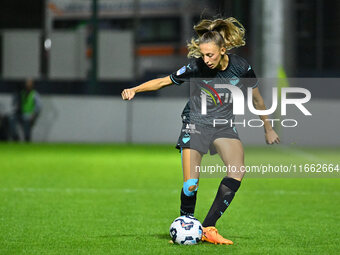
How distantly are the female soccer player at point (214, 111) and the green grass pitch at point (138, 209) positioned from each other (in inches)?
20.0

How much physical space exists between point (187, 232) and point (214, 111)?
1.04m

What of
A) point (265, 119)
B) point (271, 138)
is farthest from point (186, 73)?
point (271, 138)

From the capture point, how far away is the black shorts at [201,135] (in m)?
7.01

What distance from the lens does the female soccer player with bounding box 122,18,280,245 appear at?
22.3 ft

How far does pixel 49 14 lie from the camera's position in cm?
2939


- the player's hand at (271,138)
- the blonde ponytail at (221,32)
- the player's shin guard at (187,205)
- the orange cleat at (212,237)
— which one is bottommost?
the orange cleat at (212,237)

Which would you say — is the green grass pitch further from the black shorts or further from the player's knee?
the black shorts

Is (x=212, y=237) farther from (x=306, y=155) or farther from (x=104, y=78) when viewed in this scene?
(x=104, y=78)

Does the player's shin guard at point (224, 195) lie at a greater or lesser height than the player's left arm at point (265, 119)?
lesser

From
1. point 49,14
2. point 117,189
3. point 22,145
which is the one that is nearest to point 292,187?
point 117,189

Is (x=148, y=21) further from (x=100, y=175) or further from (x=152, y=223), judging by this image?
(x=152, y=223)

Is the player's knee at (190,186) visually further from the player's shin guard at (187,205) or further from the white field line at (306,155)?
the white field line at (306,155)

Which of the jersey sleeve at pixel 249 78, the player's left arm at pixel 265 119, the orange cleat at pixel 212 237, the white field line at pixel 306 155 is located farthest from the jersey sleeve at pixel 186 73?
the white field line at pixel 306 155

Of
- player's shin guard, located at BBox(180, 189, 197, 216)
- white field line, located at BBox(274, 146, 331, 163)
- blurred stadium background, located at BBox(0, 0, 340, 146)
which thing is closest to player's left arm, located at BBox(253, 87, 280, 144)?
player's shin guard, located at BBox(180, 189, 197, 216)
